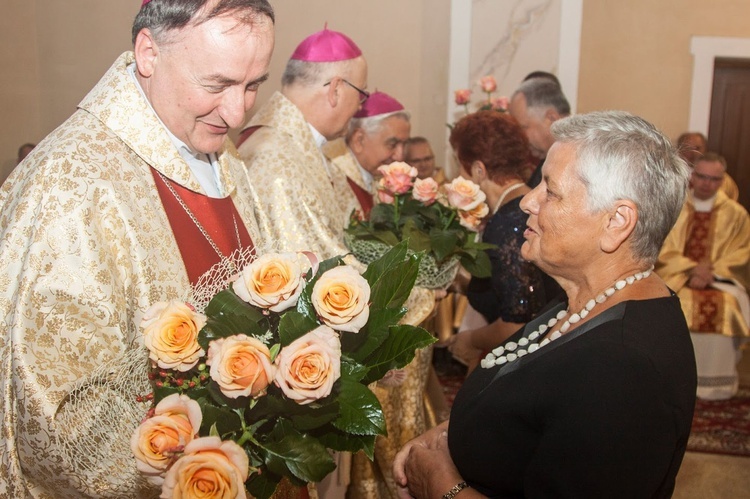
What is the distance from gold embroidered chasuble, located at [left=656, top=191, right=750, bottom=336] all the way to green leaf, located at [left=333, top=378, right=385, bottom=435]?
556cm

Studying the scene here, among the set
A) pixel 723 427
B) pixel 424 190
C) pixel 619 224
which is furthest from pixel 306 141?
pixel 723 427

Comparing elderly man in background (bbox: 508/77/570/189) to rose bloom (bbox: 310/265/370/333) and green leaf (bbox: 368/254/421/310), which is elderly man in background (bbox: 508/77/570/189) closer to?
green leaf (bbox: 368/254/421/310)

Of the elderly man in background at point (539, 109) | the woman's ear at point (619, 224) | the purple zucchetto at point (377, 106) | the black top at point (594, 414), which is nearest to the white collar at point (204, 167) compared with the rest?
the black top at point (594, 414)

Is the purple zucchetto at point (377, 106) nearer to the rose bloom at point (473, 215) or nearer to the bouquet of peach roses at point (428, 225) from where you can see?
the bouquet of peach roses at point (428, 225)

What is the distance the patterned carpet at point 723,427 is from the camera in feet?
17.4

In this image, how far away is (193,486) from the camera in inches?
53.2

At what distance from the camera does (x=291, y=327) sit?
1570 millimetres

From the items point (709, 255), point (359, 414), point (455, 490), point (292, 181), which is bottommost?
point (709, 255)

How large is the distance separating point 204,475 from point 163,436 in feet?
0.36

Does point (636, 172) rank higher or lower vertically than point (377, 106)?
higher

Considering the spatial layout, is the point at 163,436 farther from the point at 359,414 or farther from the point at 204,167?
the point at 204,167

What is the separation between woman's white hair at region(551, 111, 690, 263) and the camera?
6.04 ft

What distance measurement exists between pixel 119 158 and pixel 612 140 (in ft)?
3.98

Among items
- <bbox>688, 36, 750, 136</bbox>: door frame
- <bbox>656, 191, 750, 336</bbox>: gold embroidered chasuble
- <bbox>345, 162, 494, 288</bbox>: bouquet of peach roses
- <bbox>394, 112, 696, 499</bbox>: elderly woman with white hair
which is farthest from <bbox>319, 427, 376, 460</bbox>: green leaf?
<bbox>688, 36, 750, 136</bbox>: door frame
